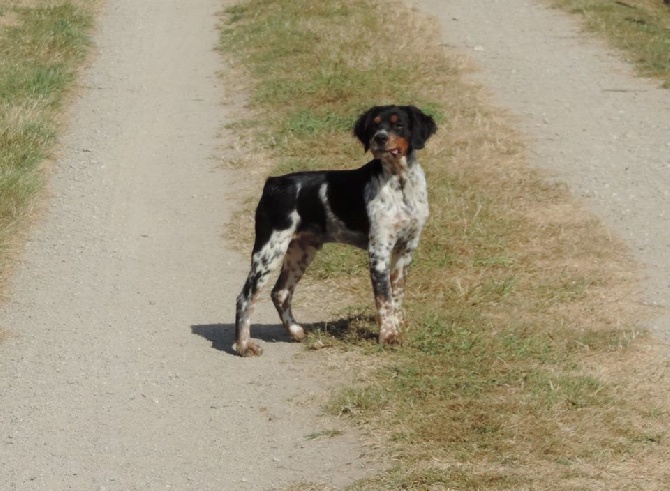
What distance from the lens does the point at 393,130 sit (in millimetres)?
Answer: 8609

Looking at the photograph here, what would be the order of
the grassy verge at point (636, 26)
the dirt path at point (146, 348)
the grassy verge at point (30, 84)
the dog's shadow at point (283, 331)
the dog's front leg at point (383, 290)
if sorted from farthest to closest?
the grassy verge at point (636, 26) → the grassy verge at point (30, 84) → the dog's shadow at point (283, 331) → the dog's front leg at point (383, 290) → the dirt path at point (146, 348)

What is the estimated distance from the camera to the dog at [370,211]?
8.66 meters

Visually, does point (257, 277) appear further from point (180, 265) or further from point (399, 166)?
point (180, 265)

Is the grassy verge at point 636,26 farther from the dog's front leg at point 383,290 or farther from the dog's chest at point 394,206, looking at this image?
the dog's front leg at point 383,290

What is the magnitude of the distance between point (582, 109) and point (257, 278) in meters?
7.88

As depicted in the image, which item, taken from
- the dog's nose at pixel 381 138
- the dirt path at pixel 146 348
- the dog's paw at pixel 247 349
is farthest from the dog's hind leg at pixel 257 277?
the dog's nose at pixel 381 138

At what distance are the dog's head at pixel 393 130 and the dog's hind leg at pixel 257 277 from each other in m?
0.81

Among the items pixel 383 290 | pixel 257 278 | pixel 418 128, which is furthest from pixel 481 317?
pixel 257 278

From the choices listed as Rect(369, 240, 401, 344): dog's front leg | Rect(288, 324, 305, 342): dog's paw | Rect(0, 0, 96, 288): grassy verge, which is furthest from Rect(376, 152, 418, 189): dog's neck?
Rect(0, 0, 96, 288): grassy verge

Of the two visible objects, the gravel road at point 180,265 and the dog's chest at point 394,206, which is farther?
the dog's chest at point 394,206

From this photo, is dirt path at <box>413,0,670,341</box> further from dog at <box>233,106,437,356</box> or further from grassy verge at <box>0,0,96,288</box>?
grassy verge at <box>0,0,96,288</box>

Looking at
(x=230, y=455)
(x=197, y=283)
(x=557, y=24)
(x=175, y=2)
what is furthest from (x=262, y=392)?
(x=175, y=2)

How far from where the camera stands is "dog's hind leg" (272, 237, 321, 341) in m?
9.20

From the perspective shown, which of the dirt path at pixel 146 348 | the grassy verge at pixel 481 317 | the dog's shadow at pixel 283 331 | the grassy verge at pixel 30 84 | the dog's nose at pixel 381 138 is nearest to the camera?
the grassy verge at pixel 481 317
